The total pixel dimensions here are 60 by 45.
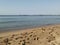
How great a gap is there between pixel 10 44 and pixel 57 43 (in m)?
2.99

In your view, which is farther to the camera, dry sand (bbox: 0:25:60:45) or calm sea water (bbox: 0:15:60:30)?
calm sea water (bbox: 0:15:60:30)

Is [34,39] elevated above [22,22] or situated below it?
above

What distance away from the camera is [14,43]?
9.53m

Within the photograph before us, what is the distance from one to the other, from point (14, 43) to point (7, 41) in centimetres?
73

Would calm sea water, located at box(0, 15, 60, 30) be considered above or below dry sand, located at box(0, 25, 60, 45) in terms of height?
below

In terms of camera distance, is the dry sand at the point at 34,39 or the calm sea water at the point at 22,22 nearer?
the dry sand at the point at 34,39

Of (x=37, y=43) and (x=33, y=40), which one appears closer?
(x=37, y=43)

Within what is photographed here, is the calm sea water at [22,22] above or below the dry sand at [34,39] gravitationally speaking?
below

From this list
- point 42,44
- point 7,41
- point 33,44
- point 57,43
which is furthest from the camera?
point 7,41

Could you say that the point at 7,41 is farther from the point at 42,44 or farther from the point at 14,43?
the point at 42,44

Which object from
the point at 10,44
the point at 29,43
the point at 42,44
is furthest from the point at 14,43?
the point at 42,44

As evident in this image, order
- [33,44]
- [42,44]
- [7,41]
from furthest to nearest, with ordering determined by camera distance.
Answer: [7,41] → [33,44] → [42,44]

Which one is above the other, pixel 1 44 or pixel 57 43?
pixel 57 43

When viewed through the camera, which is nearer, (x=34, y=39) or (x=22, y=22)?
(x=34, y=39)
